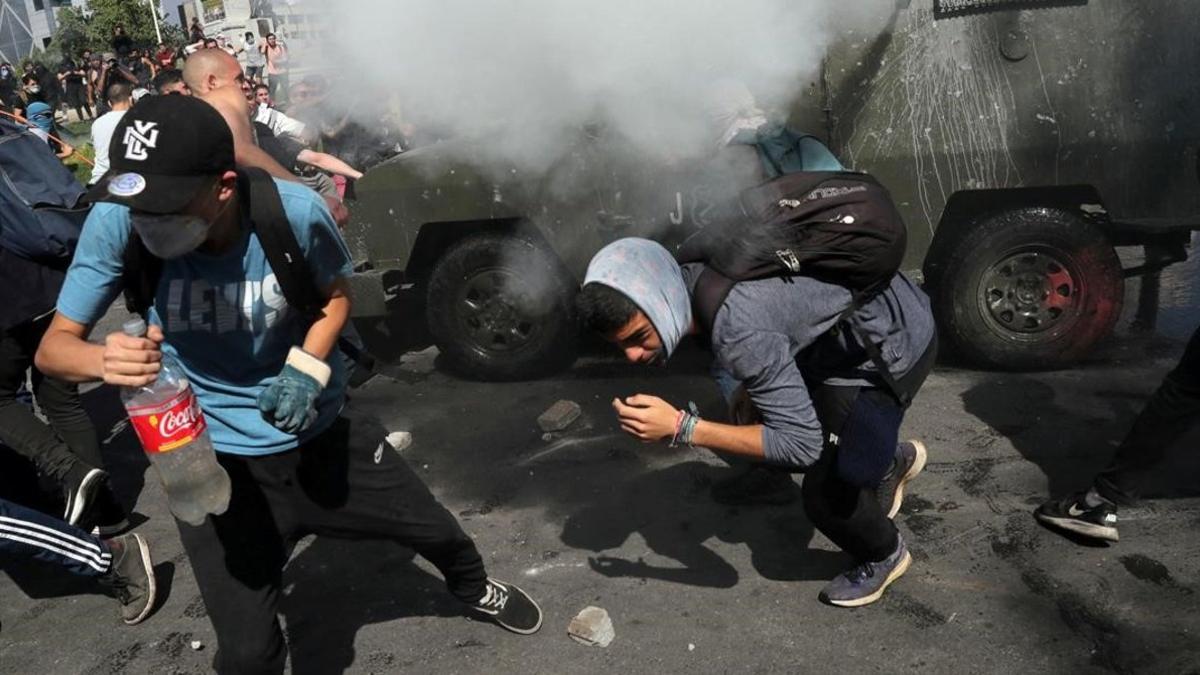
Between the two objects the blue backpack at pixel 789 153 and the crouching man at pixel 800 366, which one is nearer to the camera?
the crouching man at pixel 800 366

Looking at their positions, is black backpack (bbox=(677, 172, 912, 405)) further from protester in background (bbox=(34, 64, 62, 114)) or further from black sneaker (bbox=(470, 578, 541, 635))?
protester in background (bbox=(34, 64, 62, 114))

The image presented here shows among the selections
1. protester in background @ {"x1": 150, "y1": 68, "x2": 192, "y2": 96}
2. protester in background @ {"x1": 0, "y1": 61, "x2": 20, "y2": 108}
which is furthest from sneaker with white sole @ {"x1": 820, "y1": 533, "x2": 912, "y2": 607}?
protester in background @ {"x1": 0, "y1": 61, "x2": 20, "y2": 108}

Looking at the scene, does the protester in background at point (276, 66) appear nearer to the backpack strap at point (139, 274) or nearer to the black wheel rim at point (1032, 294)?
the black wheel rim at point (1032, 294)

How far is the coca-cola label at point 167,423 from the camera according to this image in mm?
2268

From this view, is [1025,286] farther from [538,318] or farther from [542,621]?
[542,621]

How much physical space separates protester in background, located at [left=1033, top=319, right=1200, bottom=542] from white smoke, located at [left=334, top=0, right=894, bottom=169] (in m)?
2.34

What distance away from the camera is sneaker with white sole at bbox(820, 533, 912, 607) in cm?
334

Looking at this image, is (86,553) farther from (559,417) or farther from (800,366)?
(800,366)

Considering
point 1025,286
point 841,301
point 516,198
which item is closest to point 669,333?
point 841,301

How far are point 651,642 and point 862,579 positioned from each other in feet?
2.50

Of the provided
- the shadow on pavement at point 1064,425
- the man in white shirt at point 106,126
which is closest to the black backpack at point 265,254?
the shadow on pavement at point 1064,425

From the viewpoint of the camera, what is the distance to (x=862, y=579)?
3348mm

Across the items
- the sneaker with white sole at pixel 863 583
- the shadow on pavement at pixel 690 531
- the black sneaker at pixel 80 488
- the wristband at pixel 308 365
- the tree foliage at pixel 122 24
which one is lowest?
the shadow on pavement at pixel 690 531

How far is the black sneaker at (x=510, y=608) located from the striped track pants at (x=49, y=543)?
1.44 metres
